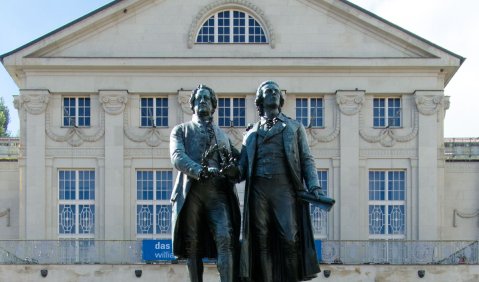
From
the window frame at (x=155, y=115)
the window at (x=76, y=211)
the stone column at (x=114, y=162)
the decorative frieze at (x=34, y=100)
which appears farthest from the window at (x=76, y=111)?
the window at (x=76, y=211)

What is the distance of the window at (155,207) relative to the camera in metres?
48.0

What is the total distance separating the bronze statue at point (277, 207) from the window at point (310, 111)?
35.9 metres

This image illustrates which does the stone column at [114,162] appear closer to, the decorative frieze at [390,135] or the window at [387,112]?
the decorative frieze at [390,135]

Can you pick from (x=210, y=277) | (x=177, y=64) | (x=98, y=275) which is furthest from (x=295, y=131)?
(x=177, y=64)

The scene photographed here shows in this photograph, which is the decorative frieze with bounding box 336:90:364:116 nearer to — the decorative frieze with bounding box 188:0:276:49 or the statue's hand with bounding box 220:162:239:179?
the decorative frieze with bounding box 188:0:276:49

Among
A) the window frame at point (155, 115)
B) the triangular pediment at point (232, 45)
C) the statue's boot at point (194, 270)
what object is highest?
the triangular pediment at point (232, 45)

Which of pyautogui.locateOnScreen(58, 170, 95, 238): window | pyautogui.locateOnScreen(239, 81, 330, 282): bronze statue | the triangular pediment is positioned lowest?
pyautogui.locateOnScreen(58, 170, 95, 238): window

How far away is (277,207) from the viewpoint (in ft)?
43.2

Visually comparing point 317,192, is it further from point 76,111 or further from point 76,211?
point 76,111

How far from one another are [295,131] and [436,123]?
36.8 meters

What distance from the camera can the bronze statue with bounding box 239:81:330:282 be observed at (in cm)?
1312

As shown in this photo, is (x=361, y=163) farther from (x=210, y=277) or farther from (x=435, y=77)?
(x=210, y=277)

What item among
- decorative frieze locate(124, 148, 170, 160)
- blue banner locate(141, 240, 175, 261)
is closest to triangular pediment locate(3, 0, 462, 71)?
decorative frieze locate(124, 148, 170, 160)

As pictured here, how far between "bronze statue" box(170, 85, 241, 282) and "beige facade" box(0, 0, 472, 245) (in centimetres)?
3494
